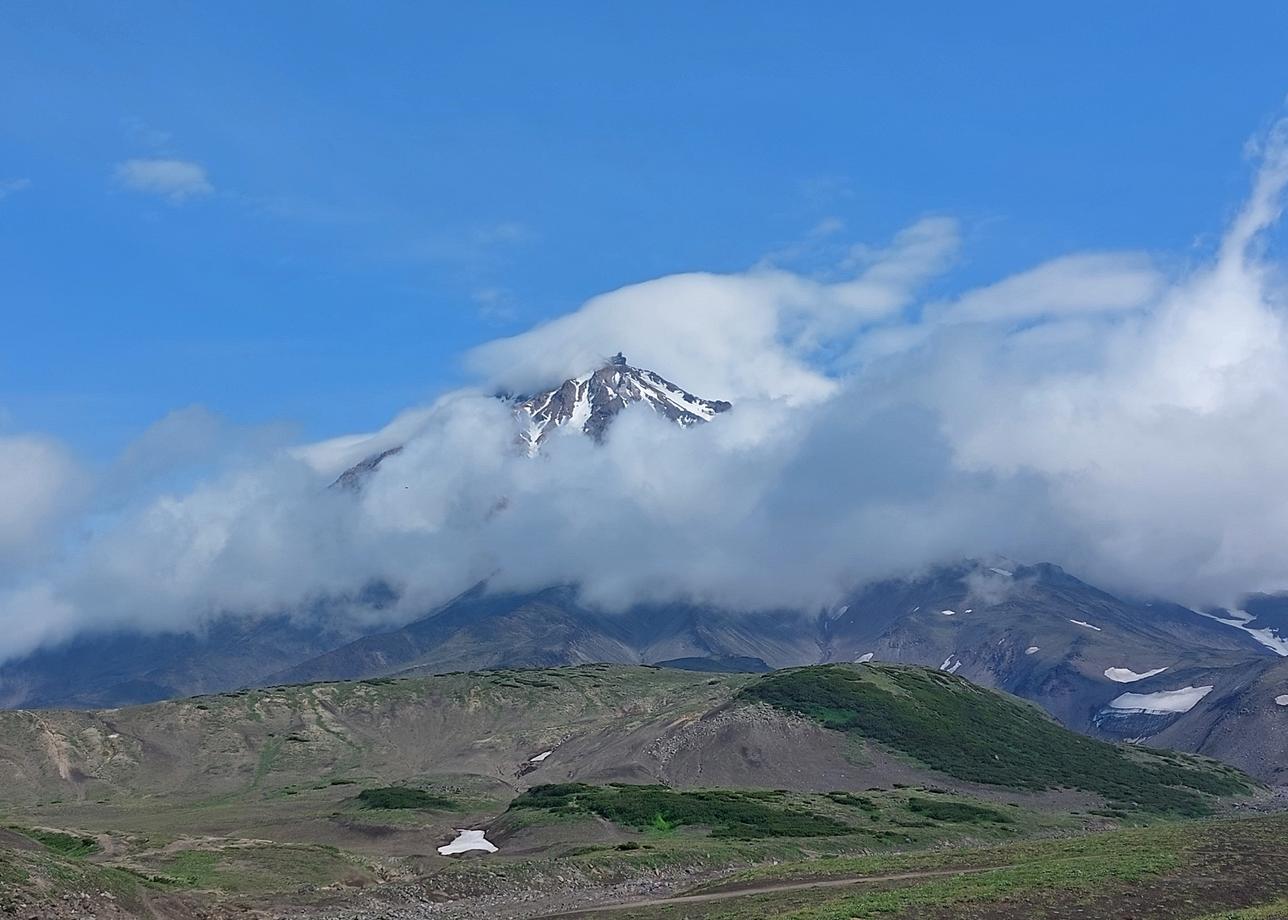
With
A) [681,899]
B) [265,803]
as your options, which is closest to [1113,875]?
[681,899]

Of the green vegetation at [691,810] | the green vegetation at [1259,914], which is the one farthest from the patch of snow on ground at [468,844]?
the green vegetation at [1259,914]

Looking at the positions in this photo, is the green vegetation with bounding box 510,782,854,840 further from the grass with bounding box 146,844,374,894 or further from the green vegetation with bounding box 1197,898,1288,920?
the green vegetation with bounding box 1197,898,1288,920

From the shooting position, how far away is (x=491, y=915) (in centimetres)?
8912

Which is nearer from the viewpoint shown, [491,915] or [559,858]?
[491,915]

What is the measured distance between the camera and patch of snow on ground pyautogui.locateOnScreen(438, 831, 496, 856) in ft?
452

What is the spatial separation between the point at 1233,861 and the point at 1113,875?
1458cm

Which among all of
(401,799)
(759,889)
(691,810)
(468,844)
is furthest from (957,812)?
(759,889)

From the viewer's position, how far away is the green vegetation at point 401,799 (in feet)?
561

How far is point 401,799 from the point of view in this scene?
571ft

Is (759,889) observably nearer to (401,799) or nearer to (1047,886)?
(1047,886)

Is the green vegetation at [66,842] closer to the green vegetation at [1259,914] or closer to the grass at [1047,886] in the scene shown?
the grass at [1047,886]

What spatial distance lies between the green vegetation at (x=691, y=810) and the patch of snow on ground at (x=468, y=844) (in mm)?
8917

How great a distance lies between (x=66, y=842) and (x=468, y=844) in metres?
43.8

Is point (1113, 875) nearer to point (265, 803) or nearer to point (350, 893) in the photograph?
point (350, 893)
